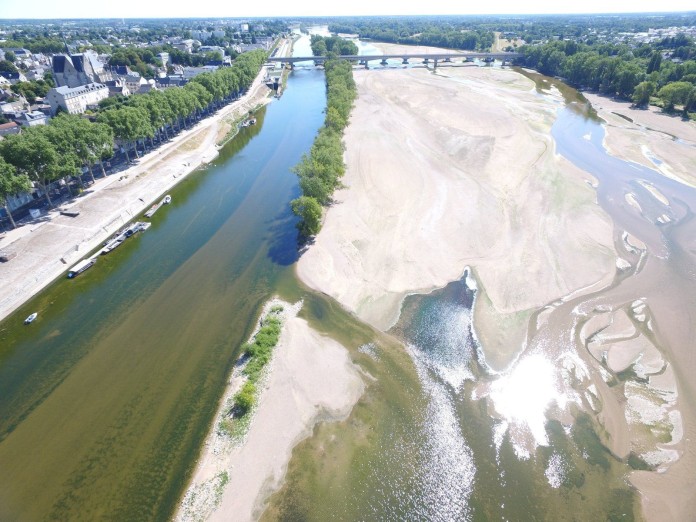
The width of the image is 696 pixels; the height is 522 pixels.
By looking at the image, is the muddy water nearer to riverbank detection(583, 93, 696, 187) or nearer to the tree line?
the tree line

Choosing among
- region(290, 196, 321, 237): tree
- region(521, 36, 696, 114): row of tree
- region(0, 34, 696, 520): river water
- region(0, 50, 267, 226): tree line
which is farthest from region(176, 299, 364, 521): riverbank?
region(521, 36, 696, 114): row of tree

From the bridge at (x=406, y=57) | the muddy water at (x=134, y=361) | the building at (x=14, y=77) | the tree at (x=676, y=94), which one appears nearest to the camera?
the muddy water at (x=134, y=361)

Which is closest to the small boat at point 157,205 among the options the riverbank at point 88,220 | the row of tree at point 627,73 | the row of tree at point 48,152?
the riverbank at point 88,220

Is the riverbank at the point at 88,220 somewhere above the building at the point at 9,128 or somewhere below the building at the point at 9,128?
below

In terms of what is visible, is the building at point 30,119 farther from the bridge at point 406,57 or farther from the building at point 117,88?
the bridge at point 406,57

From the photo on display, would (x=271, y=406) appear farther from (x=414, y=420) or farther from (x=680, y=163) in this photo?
(x=680, y=163)

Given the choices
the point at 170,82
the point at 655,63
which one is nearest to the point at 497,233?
the point at 170,82

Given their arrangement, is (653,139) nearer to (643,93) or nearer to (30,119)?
(643,93)
